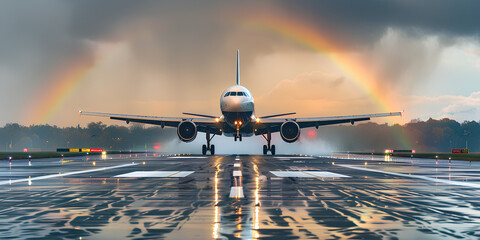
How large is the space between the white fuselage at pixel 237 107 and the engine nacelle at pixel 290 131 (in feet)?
11.6

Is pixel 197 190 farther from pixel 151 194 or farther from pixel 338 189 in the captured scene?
pixel 338 189

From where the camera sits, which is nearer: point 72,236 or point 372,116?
point 72,236

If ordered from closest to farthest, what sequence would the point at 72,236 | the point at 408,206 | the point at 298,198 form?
the point at 72,236 < the point at 408,206 < the point at 298,198

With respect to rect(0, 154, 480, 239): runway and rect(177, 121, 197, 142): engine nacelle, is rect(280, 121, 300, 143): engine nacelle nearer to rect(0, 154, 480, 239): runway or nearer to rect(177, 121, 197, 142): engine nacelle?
rect(177, 121, 197, 142): engine nacelle

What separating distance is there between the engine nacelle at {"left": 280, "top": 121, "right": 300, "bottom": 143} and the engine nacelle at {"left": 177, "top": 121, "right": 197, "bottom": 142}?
9394 mm

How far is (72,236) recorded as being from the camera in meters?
8.44

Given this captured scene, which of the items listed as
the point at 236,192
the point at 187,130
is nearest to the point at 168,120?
the point at 187,130

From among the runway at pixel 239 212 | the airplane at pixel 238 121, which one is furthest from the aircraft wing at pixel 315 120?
the runway at pixel 239 212

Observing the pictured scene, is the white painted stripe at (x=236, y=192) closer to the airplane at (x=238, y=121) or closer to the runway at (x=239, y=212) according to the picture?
the runway at (x=239, y=212)

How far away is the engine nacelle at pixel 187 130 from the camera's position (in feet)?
170

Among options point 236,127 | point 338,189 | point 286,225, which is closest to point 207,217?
point 286,225

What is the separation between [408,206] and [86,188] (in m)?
10.8

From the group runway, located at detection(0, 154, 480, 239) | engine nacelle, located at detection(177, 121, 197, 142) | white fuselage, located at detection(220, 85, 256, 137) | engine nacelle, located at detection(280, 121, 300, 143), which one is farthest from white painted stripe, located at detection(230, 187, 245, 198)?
engine nacelle, located at detection(280, 121, 300, 143)

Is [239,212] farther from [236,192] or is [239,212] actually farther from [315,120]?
[315,120]
